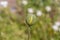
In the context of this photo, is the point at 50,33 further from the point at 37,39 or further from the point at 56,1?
the point at 56,1

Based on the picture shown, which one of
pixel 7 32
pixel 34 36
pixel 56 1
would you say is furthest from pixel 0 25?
pixel 56 1

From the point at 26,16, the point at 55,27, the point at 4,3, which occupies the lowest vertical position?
the point at 55,27

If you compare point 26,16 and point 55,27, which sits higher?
point 26,16

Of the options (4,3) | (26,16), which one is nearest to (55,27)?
A: (26,16)

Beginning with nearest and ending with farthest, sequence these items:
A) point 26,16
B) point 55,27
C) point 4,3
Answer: point 26,16 → point 55,27 → point 4,3

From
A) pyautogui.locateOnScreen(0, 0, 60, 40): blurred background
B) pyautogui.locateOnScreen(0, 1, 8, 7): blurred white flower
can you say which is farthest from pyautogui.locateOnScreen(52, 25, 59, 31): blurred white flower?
pyautogui.locateOnScreen(0, 1, 8, 7): blurred white flower

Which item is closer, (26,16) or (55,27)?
(26,16)

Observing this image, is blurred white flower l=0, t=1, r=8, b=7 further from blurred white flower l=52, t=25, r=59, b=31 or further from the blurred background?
blurred white flower l=52, t=25, r=59, b=31

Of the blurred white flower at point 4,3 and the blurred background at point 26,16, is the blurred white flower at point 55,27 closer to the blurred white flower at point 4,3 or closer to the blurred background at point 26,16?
the blurred background at point 26,16

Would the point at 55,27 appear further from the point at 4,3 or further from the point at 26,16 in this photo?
the point at 4,3
